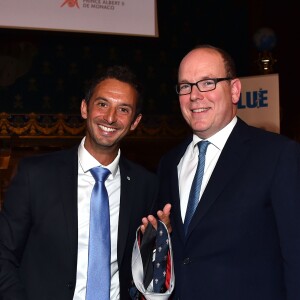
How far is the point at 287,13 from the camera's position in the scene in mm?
6062

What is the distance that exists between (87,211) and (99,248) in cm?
15

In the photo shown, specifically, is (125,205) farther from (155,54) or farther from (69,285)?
(155,54)

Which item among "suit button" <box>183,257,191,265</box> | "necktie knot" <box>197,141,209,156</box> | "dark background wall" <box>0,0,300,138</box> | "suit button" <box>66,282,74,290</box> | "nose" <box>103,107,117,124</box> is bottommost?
"suit button" <box>66,282,74,290</box>

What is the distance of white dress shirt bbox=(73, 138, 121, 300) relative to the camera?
1982mm

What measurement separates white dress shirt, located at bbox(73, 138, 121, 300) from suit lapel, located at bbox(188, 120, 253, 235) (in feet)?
1.07

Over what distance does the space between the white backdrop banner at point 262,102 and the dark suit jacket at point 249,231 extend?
186cm

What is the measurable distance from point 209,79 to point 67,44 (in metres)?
4.29

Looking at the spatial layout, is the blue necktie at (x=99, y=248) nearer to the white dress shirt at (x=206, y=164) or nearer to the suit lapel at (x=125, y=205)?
the suit lapel at (x=125, y=205)

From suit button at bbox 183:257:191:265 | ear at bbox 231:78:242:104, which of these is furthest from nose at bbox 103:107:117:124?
suit button at bbox 183:257:191:265

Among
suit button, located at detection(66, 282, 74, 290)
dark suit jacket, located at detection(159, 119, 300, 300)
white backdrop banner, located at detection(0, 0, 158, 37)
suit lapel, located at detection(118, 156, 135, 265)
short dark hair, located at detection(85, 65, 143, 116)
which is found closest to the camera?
dark suit jacket, located at detection(159, 119, 300, 300)

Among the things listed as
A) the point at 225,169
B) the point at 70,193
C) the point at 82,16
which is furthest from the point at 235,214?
the point at 82,16

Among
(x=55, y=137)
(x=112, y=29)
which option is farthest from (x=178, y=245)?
(x=55, y=137)

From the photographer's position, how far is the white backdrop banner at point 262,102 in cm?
376

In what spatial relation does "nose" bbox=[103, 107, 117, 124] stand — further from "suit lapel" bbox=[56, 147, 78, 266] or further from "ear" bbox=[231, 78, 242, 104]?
"ear" bbox=[231, 78, 242, 104]
